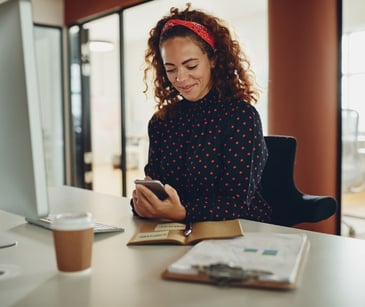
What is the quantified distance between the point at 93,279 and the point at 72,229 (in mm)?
98

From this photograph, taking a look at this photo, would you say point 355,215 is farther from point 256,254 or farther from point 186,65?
point 256,254

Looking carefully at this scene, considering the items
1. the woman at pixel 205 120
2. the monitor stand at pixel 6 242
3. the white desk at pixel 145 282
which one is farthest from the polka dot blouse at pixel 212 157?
the monitor stand at pixel 6 242

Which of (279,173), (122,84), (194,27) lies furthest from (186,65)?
(122,84)

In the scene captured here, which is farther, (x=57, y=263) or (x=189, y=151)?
(x=189, y=151)

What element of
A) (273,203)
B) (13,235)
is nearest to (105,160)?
(273,203)

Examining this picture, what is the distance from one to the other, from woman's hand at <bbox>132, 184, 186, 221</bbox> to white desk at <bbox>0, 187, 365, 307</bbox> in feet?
0.50

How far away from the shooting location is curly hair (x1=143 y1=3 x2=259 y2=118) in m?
1.65

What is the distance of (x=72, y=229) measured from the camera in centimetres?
81

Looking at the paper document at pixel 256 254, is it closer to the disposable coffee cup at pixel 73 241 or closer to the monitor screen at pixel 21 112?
the disposable coffee cup at pixel 73 241

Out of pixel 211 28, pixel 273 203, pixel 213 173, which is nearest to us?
pixel 213 173

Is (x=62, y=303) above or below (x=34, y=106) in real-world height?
below

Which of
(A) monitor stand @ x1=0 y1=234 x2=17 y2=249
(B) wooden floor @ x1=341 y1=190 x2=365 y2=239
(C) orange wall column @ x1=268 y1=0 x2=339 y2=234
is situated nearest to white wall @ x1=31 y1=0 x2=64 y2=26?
(C) orange wall column @ x1=268 y1=0 x2=339 y2=234

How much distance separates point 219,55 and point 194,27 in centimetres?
14

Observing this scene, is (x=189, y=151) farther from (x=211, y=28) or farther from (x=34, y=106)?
(x=34, y=106)
